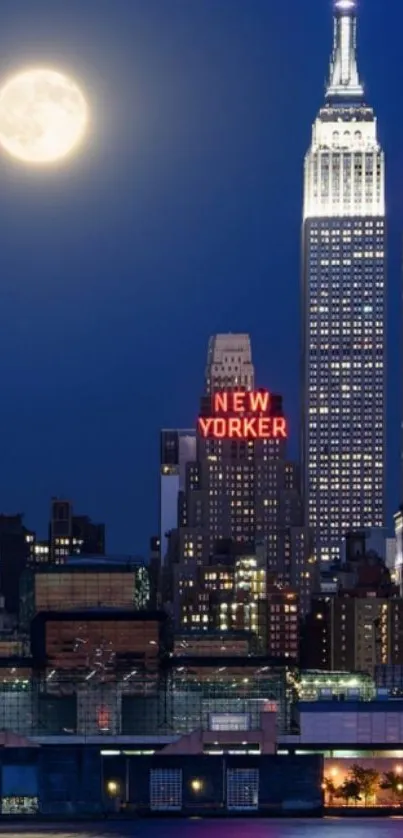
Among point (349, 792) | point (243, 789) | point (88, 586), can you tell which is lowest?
point (349, 792)

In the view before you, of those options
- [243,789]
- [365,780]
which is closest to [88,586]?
[365,780]

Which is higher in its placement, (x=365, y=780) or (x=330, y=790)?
(x=365, y=780)

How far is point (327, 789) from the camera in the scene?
11194 cm

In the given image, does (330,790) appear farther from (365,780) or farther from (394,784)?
(394,784)

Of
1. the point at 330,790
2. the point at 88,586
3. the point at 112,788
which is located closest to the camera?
the point at 112,788

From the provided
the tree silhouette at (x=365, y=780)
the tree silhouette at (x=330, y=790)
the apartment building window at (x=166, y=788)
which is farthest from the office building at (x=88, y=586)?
the apartment building window at (x=166, y=788)

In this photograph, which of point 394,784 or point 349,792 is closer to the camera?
point 349,792

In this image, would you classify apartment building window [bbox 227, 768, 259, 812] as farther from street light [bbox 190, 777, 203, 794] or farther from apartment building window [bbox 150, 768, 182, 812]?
apartment building window [bbox 150, 768, 182, 812]

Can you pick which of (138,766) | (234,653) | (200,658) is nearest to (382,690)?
(200,658)

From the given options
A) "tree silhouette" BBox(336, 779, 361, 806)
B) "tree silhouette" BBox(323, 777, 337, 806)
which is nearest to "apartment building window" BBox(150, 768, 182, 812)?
"tree silhouette" BBox(323, 777, 337, 806)

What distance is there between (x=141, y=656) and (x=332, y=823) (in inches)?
2092

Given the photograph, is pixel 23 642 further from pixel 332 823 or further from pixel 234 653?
pixel 332 823

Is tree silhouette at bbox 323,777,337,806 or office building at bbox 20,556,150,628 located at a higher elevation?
office building at bbox 20,556,150,628

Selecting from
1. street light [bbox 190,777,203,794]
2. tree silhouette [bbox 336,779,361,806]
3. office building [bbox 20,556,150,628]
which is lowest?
tree silhouette [bbox 336,779,361,806]
